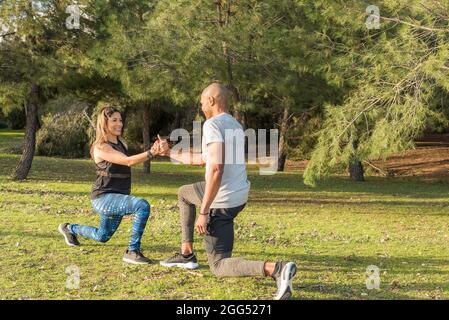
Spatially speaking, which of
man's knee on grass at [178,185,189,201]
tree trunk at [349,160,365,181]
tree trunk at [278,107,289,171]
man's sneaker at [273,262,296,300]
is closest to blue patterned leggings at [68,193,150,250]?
man's knee on grass at [178,185,189,201]

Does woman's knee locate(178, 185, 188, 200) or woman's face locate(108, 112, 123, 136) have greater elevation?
woman's face locate(108, 112, 123, 136)

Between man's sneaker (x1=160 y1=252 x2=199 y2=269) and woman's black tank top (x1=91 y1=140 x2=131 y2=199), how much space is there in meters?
0.90

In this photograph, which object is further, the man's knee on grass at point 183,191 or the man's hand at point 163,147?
the man's knee on grass at point 183,191

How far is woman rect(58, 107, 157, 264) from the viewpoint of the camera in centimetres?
596

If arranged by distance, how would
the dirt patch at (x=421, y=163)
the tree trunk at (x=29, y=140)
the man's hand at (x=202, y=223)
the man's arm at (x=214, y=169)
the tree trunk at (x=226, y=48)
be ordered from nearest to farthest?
1. the man's arm at (x=214, y=169)
2. the man's hand at (x=202, y=223)
3. the tree trunk at (x=226, y=48)
4. the tree trunk at (x=29, y=140)
5. the dirt patch at (x=421, y=163)

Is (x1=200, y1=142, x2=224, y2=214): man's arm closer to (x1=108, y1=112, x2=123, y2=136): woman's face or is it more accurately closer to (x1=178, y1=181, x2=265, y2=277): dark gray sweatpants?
(x1=178, y1=181, x2=265, y2=277): dark gray sweatpants

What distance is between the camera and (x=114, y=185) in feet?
20.3

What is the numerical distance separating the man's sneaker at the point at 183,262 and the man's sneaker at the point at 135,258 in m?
0.23

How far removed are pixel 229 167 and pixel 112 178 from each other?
1524 millimetres

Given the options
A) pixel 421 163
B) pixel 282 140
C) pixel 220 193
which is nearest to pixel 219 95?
pixel 220 193

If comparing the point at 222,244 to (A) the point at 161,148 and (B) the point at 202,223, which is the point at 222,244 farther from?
(A) the point at 161,148

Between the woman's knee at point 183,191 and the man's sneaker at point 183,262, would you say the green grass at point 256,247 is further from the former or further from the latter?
the woman's knee at point 183,191

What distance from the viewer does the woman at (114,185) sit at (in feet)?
19.6

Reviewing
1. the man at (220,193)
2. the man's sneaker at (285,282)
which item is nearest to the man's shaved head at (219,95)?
the man at (220,193)
